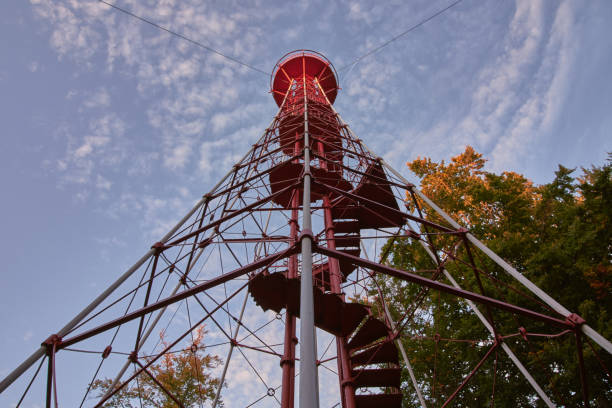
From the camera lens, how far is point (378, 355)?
679 cm

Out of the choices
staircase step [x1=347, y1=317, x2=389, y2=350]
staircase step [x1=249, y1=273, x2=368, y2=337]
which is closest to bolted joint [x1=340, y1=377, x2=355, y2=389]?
staircase step [x1=347, y1=317, x2=389, y2=350]

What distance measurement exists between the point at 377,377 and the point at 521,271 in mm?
6178

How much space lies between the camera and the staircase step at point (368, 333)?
6.47 metres

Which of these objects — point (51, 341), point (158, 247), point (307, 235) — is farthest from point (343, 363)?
point (51, 341)

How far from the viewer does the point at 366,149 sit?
8.51 m

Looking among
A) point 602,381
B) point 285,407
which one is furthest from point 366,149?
point 602,381

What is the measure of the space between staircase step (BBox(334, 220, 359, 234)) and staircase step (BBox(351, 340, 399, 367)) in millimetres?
2951

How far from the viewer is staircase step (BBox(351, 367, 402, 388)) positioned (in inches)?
256

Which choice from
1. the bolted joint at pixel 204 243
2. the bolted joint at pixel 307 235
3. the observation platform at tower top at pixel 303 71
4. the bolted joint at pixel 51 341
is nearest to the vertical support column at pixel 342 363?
the bolted joint at pixel 204 243

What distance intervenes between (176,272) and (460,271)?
7.82 meters

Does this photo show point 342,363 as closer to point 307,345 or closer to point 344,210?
point 344,210

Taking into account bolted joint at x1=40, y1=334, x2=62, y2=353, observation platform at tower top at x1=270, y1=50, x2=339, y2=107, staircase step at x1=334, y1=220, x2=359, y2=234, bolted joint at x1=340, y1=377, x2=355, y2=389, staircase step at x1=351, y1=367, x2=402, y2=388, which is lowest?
bolted joint at x1=40, y1=334, x2=62, y2=353

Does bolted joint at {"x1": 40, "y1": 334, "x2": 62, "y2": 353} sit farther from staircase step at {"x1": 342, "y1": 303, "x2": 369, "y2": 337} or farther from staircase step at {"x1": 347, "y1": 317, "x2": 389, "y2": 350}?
staircase step at {"x1": 347, "y1": 317, "x2": 389, "y2": 350}

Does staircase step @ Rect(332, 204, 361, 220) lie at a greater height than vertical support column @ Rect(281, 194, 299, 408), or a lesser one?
greater
